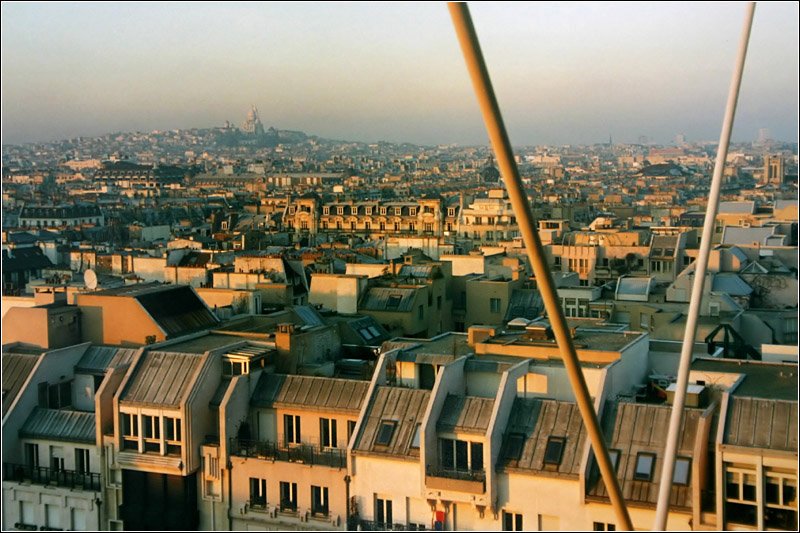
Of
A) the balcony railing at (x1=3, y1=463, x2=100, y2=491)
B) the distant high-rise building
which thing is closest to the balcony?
the balcony railing at (x1=3, y1=463, x2=100, y2=491)

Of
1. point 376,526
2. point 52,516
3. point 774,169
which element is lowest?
point 52,516

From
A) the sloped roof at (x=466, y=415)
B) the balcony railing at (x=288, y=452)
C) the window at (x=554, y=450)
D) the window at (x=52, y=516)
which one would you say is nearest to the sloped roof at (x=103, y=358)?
the window at (x=52, y=516)

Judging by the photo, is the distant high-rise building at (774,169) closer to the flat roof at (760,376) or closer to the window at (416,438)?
the flat roof at (760,376)

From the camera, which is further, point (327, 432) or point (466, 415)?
point (327, 432)

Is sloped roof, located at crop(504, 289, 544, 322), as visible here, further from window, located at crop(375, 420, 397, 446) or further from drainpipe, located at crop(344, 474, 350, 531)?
drainpipe, located at crop(344, 474, 350, 531)

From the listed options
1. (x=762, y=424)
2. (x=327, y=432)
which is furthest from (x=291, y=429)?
(x=762, y=424)

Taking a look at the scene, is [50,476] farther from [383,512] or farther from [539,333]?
[539,333]
